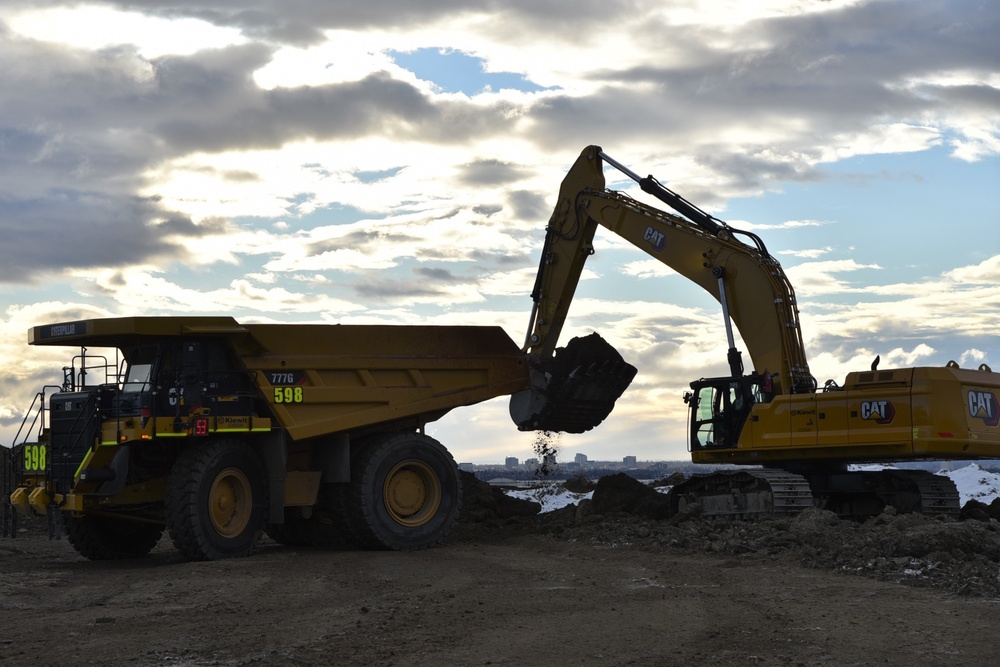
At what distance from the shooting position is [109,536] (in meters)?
17.2

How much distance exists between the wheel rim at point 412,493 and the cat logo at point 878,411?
256 inches

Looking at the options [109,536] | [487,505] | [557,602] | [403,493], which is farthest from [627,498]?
[557,602]

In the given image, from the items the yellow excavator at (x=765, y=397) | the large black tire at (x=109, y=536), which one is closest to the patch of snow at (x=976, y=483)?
the yellow excavator at (x=765, y=397)

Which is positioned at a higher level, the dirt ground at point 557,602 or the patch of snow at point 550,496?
the patch of snow at point 550,496

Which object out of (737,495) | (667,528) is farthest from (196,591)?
(737,495)

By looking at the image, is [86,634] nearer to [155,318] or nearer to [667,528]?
[155,318]

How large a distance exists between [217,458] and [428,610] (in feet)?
18.0

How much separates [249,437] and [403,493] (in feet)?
8.04

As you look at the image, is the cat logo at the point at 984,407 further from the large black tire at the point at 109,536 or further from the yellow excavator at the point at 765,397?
the large black tire at the point at 109,536

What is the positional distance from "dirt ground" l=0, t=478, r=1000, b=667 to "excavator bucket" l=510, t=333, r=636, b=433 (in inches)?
95.7

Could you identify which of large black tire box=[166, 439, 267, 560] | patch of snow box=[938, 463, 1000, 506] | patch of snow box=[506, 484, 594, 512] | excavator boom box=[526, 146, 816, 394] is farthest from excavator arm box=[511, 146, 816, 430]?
patch of snow box=[938, 463, 1000, 506]

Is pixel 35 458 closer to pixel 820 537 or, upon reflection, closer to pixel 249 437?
pixel 249 437

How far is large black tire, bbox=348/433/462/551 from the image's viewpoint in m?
17.0

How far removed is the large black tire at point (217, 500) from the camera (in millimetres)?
15164
